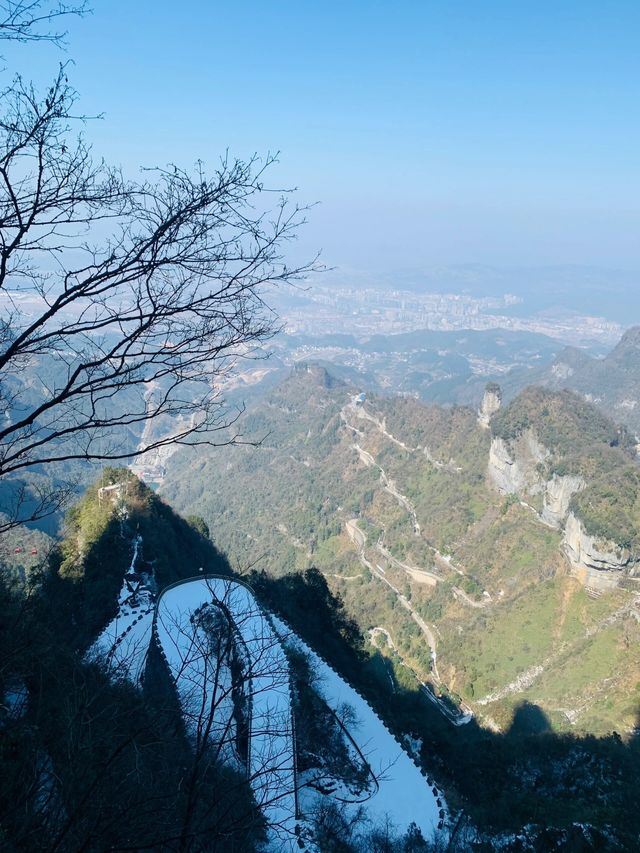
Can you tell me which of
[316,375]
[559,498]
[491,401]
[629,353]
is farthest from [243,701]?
[629,353]

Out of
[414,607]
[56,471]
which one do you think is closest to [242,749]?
[414,607]

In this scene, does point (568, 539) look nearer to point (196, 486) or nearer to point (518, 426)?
point (518, 426)

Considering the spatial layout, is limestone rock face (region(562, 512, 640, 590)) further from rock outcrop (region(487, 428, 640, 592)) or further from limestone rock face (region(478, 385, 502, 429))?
limestone rock face (region(478, 385, 502, 429))

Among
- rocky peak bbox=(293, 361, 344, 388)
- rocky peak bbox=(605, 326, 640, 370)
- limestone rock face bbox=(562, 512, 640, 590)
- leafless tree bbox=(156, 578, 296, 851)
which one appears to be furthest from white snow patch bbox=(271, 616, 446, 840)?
rocky peak bbox=(605, 326, 640, 370)

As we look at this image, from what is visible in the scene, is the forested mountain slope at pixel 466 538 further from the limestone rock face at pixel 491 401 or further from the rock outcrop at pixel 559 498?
the limestone rock face at pixel 491 401

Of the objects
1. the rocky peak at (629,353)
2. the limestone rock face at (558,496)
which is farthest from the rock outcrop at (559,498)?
the rocky peak at (629,353)

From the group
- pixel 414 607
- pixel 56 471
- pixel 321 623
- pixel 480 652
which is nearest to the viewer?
pixel 321 623
